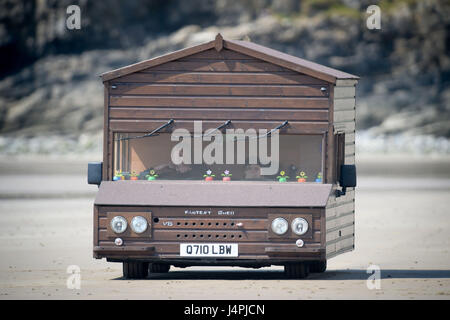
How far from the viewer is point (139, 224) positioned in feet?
41.7

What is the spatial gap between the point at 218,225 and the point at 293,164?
1.12m

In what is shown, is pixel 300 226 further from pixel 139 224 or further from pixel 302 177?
pixel 139 224

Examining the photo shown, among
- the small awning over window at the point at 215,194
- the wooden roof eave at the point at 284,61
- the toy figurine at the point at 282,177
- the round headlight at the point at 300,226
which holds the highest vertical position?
the wooden roof eave at the point at 284,61

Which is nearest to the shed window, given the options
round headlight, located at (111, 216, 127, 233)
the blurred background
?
round headlight, located at (111, 216, 127, 233)

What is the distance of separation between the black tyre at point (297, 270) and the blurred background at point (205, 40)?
163ft

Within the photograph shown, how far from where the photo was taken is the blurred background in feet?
217

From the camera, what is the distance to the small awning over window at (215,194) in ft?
41.3

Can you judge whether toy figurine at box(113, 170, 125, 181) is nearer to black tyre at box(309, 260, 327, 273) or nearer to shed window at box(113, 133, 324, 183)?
shed window at box(113, 133, 324, 183)

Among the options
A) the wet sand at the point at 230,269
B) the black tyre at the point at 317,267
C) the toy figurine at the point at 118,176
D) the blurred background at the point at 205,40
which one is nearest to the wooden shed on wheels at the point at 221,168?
the toy figurine at the point at 118,176

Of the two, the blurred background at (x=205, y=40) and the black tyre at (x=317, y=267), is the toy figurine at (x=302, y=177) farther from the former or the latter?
the blurred background at (x=205, y=40)

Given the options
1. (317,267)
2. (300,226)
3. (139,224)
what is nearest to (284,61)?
(300,226)

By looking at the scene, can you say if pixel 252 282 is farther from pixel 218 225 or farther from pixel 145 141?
pixel 145 141

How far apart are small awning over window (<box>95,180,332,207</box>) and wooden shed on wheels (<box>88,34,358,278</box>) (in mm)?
11
